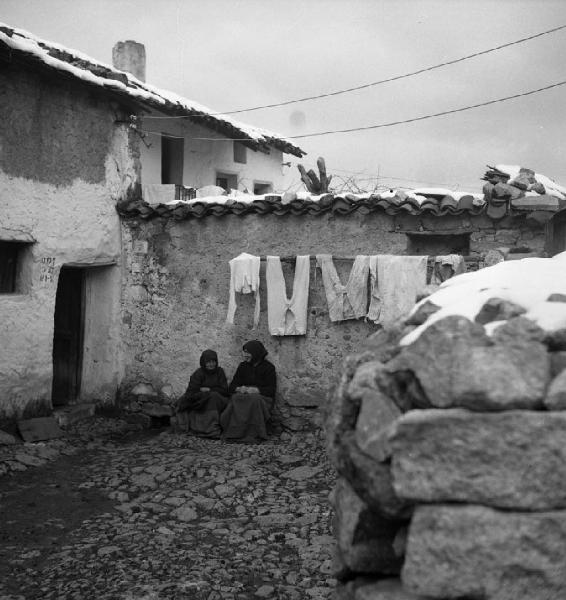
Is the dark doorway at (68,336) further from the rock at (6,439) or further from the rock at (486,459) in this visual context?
the rock at (486,459)

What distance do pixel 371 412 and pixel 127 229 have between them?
22.8 ft

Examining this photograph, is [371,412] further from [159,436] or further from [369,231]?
[159,436]

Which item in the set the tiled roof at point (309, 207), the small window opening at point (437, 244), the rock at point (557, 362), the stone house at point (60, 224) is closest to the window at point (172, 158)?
the stone house at point (60, 224)

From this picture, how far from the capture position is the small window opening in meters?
7.18

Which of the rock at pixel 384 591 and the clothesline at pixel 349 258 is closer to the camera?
the rock at pixel 384 591

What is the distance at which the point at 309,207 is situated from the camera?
7312 mm

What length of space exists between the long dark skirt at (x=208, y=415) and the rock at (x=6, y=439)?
178cm

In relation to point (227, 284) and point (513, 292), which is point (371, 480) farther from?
point (227, 284)

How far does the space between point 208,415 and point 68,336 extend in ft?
7.56

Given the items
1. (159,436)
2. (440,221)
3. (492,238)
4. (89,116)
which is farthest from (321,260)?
(89,116)

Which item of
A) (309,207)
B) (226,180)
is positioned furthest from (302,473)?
(226,180)

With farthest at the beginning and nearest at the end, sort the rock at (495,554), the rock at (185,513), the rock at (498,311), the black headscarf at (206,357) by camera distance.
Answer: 1. the black headscarf at (206,357)
2. the rock at (185,513)
3. the rock at (498,311)
4. the rock at (495,554)

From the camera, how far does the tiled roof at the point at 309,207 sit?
6.86 metres

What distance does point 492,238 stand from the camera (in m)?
6.93
